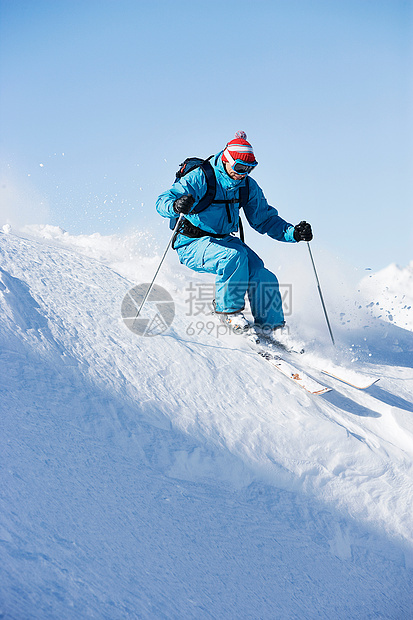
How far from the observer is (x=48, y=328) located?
136 inches

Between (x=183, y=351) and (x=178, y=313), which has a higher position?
(x=178, y=313)

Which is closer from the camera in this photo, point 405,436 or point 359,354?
point 405,436

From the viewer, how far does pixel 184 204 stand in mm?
4336

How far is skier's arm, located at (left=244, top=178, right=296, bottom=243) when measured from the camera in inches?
201

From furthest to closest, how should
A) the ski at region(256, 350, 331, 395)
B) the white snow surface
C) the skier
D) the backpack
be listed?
the backpack → the skier → the ski at region(256, 350, 331, 395) → the white snow surface

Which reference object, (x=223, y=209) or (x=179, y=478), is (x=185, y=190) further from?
(x=179, y=478)

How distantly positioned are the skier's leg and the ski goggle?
80 cm

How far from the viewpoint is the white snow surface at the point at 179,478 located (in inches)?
76.7

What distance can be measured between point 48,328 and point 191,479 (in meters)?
1.71

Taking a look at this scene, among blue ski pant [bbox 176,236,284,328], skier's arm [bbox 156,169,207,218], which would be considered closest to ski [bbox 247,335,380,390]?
blue ski pant [bbox 176,236,284,328]

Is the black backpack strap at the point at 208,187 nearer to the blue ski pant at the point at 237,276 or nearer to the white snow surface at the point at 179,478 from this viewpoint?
the blue ski pant at the point at 237,276

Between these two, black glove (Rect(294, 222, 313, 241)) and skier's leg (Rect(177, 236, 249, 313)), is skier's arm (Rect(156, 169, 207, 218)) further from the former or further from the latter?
black glove (Rect(294, 222, 313, 241))

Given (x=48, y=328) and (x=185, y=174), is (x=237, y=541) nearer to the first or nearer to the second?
(x=48, y=328)

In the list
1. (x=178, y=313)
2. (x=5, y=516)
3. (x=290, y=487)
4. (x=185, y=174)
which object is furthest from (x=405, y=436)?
(x=185, y=174)
